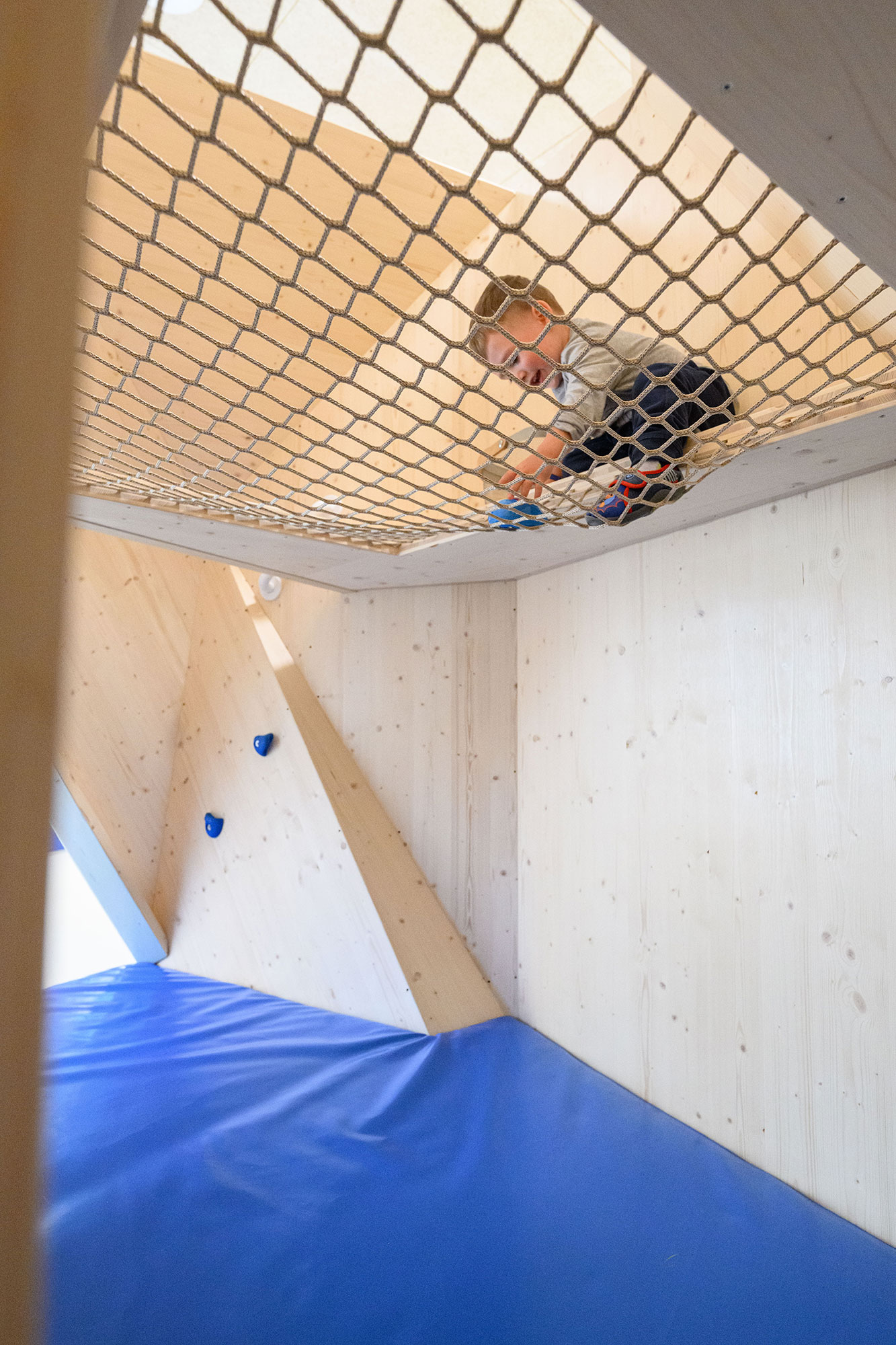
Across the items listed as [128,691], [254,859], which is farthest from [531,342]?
[128,691]

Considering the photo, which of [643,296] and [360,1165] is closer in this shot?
[360,1165]

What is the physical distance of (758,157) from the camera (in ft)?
1.89

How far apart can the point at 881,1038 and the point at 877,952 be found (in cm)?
12

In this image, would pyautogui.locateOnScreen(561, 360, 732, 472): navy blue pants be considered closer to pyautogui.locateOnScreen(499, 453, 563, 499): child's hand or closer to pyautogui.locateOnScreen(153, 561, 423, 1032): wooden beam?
pyautogui.locateOnScreen(499, 453, 563, 499): child's hand

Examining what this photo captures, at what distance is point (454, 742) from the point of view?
2.04 metres

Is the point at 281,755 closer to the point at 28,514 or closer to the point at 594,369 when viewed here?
the point at 594,369

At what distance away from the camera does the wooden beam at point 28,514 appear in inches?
5.6

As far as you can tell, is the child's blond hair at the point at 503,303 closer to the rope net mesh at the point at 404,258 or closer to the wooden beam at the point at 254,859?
the rope net mesh at the point at 404,258

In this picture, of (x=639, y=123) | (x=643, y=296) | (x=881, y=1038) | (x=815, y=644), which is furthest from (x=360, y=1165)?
(x=639, y=123)

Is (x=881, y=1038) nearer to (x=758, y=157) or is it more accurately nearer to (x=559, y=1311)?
(x=559, y=1311)

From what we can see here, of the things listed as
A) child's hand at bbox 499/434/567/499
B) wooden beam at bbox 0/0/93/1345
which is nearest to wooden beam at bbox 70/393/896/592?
child's hand at bbox 499/434/567/499


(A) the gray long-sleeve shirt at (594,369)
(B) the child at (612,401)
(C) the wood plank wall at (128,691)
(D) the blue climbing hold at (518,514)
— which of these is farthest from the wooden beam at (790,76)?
(C) the wood plank wall at (128,691)

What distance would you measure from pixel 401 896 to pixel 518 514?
1.14 m

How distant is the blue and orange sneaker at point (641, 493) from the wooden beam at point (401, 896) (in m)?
1.07
